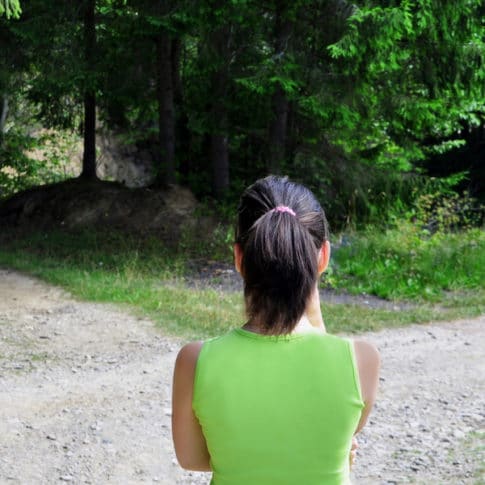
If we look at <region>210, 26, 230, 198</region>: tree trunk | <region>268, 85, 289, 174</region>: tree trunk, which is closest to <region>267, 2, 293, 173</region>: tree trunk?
<region>268, 85, 289, 174</region>: tree trunk

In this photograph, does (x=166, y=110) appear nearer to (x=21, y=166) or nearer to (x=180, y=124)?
(x=180, y=124)

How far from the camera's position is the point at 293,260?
1878mm

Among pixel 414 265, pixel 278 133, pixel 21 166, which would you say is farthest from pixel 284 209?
pixel 21 166

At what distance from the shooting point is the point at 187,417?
1.93 meters

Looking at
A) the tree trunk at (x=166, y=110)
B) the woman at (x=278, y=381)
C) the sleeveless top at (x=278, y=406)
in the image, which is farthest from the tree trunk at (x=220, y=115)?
the sleeveless top at (x=278, y=406)

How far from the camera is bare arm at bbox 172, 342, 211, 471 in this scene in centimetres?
187

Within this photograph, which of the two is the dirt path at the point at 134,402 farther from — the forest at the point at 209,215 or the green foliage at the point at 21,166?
the green foliage at the point at 21,166

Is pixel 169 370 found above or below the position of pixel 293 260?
below

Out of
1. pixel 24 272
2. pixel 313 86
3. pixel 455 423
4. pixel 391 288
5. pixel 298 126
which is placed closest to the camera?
pixel 455 423

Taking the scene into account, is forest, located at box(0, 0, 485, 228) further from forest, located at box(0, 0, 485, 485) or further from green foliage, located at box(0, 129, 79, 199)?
green foliage, located at box(0, 129, 79, 199)

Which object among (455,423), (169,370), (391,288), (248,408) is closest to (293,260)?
(248,408)

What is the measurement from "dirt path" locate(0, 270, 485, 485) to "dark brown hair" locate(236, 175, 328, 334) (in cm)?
323

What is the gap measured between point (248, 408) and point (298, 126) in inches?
564

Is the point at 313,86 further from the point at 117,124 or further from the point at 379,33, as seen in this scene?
the point at 117,124
